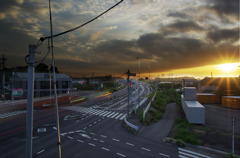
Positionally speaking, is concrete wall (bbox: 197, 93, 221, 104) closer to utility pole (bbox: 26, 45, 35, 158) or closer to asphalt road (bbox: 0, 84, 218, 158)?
asphalt road (bbox: 0, 84, 218, 158)

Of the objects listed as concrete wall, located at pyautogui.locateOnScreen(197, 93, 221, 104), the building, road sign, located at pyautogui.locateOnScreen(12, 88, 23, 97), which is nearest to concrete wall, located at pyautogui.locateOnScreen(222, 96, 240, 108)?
concrete wall, located at pyautogui.locateOnScreen(197, 93, 221, 104)

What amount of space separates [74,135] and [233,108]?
130 feet

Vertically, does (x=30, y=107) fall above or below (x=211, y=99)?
above

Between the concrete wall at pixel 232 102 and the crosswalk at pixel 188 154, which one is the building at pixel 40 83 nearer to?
the crosswalk at pixel 188 154

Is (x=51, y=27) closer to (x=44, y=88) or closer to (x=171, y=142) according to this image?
(x=171, y=142)

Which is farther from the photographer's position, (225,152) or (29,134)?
(225,152)

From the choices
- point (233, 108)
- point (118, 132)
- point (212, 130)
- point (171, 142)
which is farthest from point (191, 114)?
point (233, 108)

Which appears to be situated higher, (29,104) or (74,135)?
(29,104)

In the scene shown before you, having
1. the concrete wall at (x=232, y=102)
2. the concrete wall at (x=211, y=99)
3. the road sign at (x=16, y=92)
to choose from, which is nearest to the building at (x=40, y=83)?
the road sign at (x=16, y=92)

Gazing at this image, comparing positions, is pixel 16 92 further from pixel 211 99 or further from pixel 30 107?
pixel 211 99

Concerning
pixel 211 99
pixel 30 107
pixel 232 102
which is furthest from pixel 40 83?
pixel 232 102

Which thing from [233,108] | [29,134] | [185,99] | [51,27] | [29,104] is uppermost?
[51,27]

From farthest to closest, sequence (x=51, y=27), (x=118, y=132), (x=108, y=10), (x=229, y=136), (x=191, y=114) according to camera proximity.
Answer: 1. (x=191, y=114)
2. (x=118, y=132)
3. (x=229, y=136)
4. (x=51, y=27)
5. (x=108, y=10)

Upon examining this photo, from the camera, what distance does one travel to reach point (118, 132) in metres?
19.2
